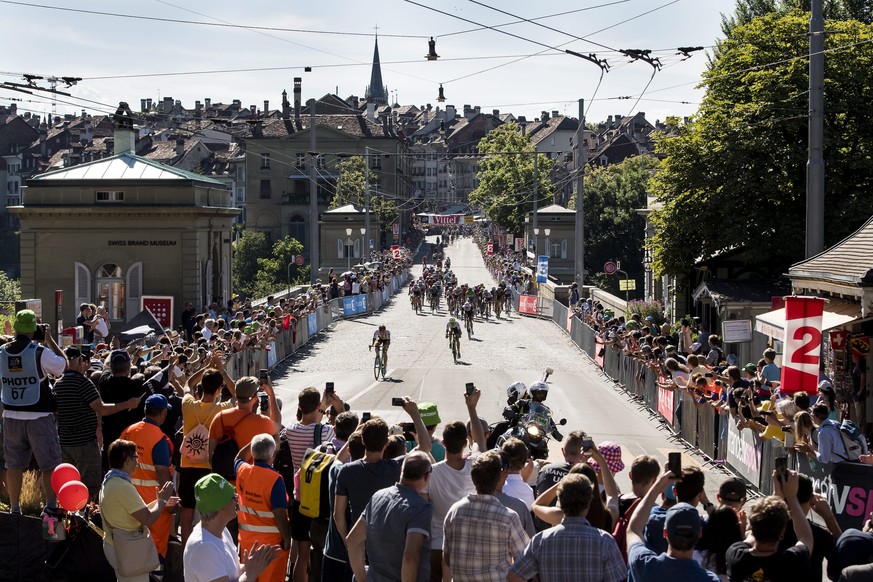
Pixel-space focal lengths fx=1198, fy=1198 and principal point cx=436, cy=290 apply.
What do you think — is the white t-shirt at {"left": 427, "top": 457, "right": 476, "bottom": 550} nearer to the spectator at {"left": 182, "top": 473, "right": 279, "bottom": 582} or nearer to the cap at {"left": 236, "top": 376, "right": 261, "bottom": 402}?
the spectator at {"left": 182, "top": 473, "right": 279, "bottom": 582}

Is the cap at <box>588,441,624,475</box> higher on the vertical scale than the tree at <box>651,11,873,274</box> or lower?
lower

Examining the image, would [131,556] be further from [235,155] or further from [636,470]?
[235,155]

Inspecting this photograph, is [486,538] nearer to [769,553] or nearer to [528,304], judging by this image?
[769,553]

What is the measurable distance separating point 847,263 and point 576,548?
15.1 m

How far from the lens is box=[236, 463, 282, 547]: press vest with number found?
28.3ft

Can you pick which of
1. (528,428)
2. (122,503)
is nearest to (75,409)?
(122,503)

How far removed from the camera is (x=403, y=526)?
7648 millimetres

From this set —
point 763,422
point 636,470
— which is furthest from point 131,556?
point 763,422

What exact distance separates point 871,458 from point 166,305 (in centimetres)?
1893

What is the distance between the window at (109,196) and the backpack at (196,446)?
1198 inches

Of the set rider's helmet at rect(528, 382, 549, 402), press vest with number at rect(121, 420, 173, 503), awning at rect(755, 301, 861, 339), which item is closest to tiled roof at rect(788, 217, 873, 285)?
awning at rect(755, 301, 861, 339)

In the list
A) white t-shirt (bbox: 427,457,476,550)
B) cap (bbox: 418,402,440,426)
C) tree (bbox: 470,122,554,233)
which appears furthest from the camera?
tree (bbox: 470,122,554,233)

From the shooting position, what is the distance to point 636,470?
26.2ft

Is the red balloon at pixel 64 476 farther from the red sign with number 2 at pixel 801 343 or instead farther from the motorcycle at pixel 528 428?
the red sign with number 2 at pixel 801 343
